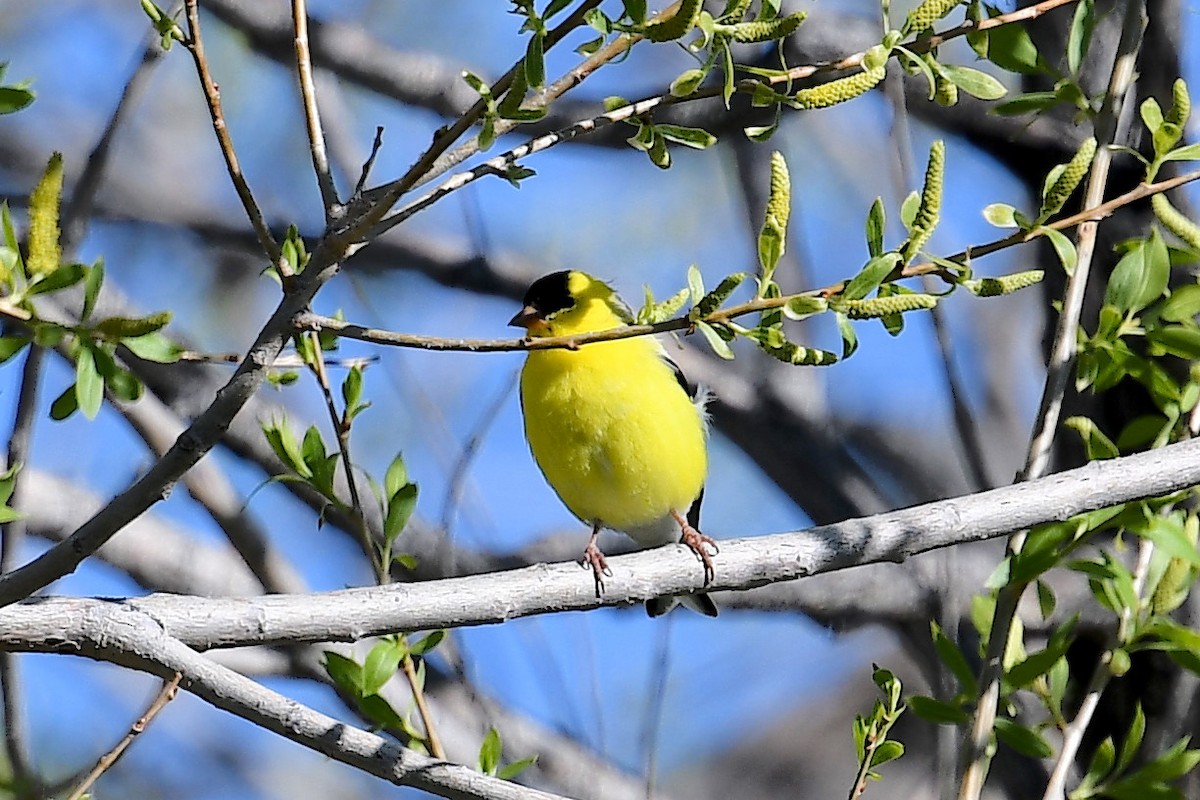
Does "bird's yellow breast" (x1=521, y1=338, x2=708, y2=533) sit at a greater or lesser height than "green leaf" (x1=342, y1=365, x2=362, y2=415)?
greater

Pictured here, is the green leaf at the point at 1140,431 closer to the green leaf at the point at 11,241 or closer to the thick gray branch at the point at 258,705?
the thick gray branch at the point at 258,705

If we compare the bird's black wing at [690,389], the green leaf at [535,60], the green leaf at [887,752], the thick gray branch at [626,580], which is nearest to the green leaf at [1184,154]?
the thick gray branch at [626,580]

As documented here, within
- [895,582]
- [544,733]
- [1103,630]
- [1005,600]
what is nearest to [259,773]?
[544,733]

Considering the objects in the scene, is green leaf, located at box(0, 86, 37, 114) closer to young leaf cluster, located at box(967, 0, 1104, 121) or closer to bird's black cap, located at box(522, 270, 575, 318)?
young leaf cluster, located at box(967, 0, 1104, 121)

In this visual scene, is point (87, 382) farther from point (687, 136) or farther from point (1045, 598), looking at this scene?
point (1045, 598)

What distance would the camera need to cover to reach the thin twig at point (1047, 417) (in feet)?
7.36

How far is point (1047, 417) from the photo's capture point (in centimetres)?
237

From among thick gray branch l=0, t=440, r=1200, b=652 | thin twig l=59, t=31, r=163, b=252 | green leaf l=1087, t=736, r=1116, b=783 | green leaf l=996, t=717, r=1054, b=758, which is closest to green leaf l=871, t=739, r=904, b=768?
thick gray branch l=0, t=440, r=1200, b=652

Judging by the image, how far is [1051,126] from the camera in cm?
419

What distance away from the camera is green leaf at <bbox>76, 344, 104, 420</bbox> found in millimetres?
1480

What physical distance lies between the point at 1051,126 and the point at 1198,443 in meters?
2.28

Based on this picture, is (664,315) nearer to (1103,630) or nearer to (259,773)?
(1103,630)

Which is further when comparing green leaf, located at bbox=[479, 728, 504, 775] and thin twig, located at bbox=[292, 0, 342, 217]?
green leaf, located at bbox=[479, 728, 504, 775]

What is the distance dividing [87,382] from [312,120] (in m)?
0.36
